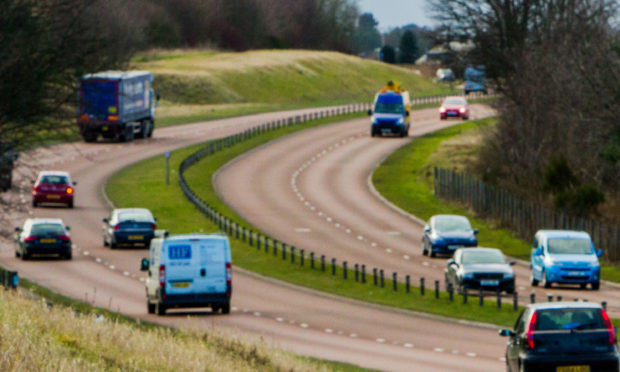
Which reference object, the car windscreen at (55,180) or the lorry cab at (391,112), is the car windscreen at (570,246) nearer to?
the car windscreen at (55,180)

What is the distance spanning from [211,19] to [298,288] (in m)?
153

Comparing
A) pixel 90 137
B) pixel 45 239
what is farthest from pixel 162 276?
pixel 90 137

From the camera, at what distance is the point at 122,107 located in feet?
271

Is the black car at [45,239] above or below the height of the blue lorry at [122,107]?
below

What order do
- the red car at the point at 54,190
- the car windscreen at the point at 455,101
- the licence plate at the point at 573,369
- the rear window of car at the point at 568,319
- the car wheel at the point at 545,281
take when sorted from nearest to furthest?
the licence plate at the point at 573,369
the rear window of car at the point at 568,319
the car wheel at the point at 545,281
the red car at the point at 54,190
the car windscreen at the point at 455,101

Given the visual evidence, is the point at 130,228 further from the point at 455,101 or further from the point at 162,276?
the point at 455,101

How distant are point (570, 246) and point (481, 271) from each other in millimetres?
3730

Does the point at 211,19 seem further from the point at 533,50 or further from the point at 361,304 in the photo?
the point at 361,304

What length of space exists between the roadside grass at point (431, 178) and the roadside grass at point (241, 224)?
8.52 m

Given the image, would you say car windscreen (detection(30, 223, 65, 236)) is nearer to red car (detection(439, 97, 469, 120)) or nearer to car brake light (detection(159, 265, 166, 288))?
car brake light (detection(159, 265, 166, 288))

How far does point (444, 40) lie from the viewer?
8388cm

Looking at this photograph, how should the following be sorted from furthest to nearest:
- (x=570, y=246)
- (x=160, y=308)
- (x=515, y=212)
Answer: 1. (x=515, y=212)
2. (x=570, y=246)
3. (x=160, y=308)

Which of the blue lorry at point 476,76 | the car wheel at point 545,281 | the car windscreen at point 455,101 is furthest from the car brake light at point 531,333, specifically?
the car windscreen at point 455,101

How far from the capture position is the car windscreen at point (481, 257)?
127ft
